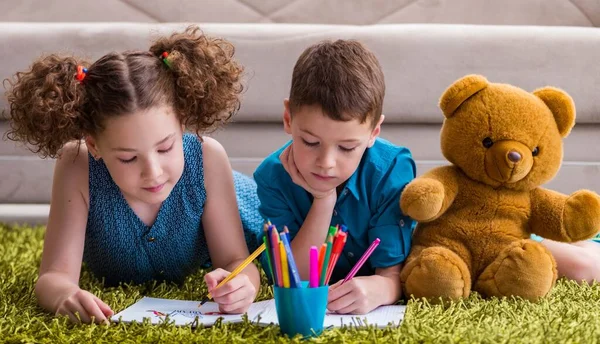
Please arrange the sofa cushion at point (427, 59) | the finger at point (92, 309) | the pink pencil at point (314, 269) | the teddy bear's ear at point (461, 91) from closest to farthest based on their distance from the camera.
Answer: the pink pencil at point (314, 269) → the finger at point (92, 309) → the teddy bear's ear at point (461, 91) → the sofa cushion at point (427, 59)

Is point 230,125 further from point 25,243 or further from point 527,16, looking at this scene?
point 527,16

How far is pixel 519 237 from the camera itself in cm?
128

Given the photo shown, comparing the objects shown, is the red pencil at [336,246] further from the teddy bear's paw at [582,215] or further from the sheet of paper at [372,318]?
the teddy bear's paw at [582,215]

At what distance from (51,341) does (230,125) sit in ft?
3.24

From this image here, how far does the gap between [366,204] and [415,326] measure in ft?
1.08

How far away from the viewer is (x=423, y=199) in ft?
4.03

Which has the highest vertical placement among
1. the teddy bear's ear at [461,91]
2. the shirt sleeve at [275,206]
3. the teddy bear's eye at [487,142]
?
the teddy bear's ear at [461,91]

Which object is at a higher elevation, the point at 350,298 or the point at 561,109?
the point at 561,109

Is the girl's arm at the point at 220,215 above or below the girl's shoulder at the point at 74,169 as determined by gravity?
below

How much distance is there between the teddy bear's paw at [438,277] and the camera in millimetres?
1203

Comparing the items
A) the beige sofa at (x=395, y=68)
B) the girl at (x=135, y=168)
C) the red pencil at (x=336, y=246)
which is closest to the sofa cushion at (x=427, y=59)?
the beige sofa at (x=395, y=68)

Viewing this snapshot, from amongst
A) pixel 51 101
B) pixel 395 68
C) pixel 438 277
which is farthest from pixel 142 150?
pixel 395 68

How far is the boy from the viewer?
1.18 metres

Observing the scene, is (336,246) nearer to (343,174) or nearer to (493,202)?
(343,174)
